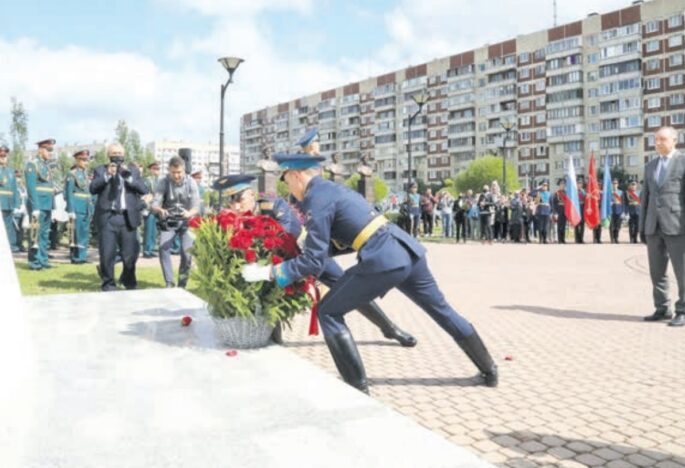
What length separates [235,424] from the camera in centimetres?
344

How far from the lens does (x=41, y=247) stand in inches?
468

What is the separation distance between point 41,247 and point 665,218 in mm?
10023

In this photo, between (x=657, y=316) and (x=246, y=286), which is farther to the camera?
(x=657, y=316)

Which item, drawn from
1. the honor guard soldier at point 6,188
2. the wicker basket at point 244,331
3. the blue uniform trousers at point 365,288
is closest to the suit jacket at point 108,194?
the honor guard soldier at point 6,188

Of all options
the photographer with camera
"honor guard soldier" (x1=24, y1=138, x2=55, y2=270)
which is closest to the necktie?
the photographer with camera

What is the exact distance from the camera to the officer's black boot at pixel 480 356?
14.8 ft

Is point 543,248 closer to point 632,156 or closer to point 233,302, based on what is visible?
point 233,302

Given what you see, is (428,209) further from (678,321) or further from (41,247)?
(678,321)

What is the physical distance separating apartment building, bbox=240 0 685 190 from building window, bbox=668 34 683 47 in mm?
112

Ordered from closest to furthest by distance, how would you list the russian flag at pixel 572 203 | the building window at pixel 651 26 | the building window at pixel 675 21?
the russian flag at pixel 572 203, the building window at pixel 675 21, the building window at pixel 651 26

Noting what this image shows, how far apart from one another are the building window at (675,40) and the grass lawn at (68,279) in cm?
7667

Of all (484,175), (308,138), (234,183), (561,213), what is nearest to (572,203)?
(561,213)

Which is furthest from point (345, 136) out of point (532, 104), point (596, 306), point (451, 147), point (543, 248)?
point (596, 306)

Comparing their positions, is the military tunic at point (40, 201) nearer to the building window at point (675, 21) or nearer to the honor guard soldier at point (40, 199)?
the honor guard soldier at point (40, 199)
